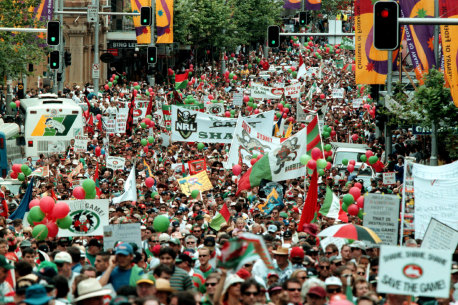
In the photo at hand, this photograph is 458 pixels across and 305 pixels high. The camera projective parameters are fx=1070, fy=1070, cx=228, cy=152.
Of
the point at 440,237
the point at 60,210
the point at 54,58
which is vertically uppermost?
the point at 54,58

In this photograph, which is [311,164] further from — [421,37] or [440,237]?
[440,237]

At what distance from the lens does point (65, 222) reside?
14.4m

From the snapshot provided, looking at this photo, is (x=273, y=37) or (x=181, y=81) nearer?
(x=273, y=37)

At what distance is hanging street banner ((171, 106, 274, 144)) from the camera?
25.9 meters

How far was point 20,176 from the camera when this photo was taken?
24.3 meters

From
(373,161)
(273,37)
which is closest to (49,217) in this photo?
(373,161)

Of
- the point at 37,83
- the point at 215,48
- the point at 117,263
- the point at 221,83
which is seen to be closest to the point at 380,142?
the point at 117,263

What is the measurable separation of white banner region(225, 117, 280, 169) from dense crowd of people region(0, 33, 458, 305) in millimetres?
338

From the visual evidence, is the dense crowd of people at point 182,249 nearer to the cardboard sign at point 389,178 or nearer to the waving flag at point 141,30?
the cardboard sign at point 389,178

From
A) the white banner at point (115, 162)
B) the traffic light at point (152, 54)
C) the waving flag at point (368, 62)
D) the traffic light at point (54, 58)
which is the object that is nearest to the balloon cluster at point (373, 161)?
the waving flag at point (368, 62)

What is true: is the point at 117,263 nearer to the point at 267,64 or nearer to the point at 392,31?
the point at 392,31

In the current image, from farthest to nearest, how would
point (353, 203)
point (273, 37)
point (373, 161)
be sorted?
point (273, 37), point (373, 161), point (353, 203)

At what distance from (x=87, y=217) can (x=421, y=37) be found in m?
11.6

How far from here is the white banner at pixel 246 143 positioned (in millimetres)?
22844
